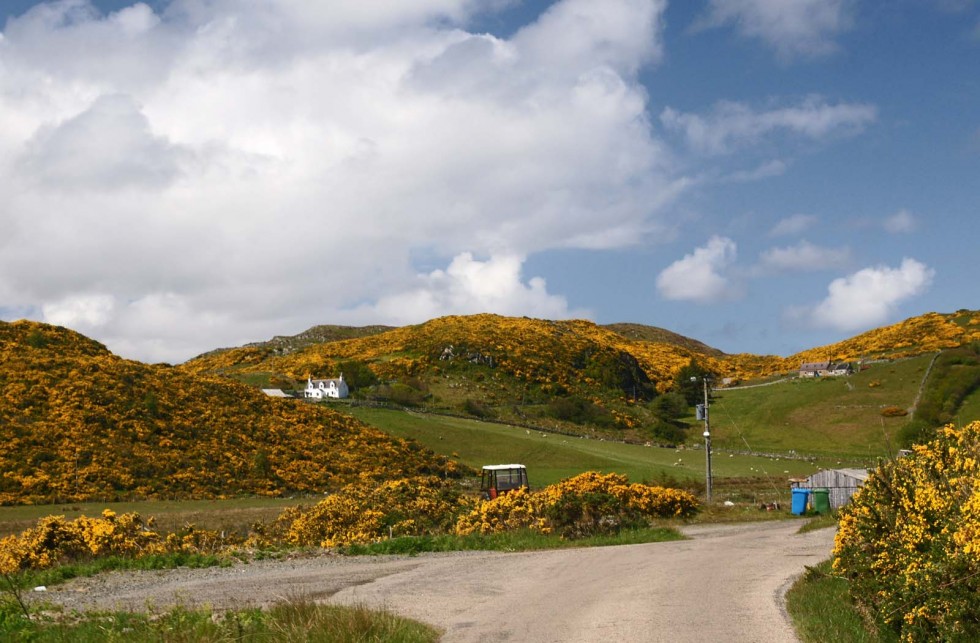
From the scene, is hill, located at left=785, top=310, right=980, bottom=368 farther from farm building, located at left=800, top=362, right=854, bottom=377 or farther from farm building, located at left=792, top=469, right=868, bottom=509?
farm building, located at left=792, top=469, right=868, bottom=509

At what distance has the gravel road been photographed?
12.5 m

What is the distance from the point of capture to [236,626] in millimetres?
11289

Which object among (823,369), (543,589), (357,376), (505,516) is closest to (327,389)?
(357,376)

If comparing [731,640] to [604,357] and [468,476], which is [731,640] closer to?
[468,476]

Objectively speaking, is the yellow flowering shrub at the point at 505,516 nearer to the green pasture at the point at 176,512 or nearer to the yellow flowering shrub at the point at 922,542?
the green pasture at the point at 176,512

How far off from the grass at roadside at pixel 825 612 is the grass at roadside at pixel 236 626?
528 cm

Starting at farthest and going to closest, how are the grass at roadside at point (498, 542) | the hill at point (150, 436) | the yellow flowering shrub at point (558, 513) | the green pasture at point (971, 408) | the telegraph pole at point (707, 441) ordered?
1. the green pasture at point (971, 408)
2. the hill at point (150, 436)
3. the telegraph pole at point (707, 441)
4. the yellow flowering shrub at point (558, 513)
5. the grass at roadside at point (498, 542)

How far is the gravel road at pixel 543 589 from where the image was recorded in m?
12.5

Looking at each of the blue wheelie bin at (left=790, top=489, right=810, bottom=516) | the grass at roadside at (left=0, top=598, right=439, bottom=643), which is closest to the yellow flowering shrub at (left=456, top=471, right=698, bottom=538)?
the blue wheelie bin at (left=790, top=489, right=810, bottom=516)

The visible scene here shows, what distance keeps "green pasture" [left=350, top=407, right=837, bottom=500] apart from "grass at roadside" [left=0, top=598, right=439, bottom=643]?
147 ft

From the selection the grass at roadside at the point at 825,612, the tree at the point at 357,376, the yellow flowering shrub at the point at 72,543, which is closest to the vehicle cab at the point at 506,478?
the yellow flowering shrub at the point at 72,543

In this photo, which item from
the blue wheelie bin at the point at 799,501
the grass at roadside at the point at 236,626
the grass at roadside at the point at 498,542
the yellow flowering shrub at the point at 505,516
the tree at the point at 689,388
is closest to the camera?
the grass at roadside at the point at 236,626

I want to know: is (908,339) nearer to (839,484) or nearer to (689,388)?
(689,388)

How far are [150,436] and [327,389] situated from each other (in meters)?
48.1
